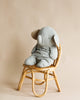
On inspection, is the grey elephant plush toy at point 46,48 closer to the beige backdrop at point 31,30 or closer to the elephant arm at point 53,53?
the elephant arm at point 53,53

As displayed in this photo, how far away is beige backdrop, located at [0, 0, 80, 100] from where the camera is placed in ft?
8.48

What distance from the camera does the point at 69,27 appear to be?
2.60 metres

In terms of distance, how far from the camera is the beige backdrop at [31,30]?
8.48 feet

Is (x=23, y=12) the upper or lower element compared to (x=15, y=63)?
upper

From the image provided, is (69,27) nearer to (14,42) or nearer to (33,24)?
(33,24)

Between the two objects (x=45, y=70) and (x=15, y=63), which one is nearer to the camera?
(x=45, y=70)

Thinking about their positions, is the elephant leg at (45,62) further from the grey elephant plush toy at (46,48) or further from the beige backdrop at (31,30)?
the beige backdrop at (31,30)

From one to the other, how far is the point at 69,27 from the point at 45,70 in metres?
0.76

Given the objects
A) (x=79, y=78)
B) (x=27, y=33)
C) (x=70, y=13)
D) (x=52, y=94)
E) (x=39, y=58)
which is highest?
(x=70, y=13)

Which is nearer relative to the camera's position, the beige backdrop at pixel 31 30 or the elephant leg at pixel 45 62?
the elephant leg at pixel 45 62

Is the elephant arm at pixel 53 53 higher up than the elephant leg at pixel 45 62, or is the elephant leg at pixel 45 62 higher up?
the elephant arm at pixel 53 53

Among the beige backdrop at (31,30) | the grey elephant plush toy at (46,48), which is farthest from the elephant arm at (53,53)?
the beige backdrop at (31,30)

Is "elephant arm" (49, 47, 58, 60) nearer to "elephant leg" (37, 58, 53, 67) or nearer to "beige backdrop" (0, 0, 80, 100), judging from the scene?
"elephant leg" (37, 58, 53, 67)

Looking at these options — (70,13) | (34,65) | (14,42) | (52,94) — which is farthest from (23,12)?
(52,94)
